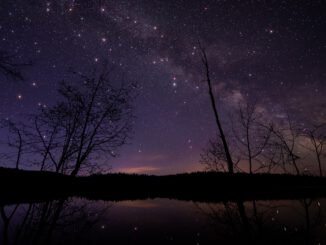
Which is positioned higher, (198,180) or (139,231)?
(198,180)

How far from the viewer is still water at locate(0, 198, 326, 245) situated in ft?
25.7

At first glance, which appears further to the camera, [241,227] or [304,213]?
[304,213]

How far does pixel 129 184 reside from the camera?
24547 millimetres

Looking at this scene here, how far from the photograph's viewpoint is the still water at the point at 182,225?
308 inches

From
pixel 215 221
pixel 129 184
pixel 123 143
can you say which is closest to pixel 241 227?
pixel 215 221

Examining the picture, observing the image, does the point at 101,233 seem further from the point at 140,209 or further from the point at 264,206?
the point at 264,206

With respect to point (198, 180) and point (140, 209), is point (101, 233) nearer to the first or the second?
point (140, 209)

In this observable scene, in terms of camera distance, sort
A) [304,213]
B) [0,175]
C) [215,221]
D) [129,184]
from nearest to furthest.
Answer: [215,221] < [304,213] < [0,175] < [129,184]

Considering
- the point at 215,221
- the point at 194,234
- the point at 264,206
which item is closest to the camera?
the point at 194,234

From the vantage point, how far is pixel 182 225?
34.3 ft

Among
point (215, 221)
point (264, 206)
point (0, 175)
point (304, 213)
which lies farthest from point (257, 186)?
point (0, 175)

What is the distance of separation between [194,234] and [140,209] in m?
6.52

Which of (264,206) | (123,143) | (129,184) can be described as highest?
(123,143)

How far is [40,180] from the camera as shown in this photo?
818 inches
